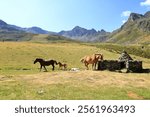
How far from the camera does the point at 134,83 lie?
32.9 m

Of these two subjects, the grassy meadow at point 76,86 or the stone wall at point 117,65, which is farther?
the stone wall at point 117,65

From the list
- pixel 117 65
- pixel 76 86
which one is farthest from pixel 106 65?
pixel 76 86

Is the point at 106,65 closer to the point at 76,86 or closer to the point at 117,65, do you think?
the point at 117,65

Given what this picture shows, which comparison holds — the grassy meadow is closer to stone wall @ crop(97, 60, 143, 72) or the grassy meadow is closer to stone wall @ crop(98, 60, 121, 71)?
stone wall @ crop(97, 60, 143, 72)

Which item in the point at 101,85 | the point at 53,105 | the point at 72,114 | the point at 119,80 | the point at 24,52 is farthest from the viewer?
the point at 24,52

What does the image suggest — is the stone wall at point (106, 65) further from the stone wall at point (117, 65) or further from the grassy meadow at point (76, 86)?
the grassy meadow at point (76, 86)

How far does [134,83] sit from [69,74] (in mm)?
6789

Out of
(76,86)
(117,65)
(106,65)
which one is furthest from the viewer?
(117,65)

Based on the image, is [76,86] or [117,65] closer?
[76,86]

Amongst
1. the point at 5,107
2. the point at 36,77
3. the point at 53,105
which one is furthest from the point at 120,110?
the point at 36,77

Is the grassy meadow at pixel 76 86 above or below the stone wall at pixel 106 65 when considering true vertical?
below

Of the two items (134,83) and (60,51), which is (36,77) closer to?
(134,83)

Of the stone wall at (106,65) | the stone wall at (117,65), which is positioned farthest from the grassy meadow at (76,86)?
the stone wall at (106,65)

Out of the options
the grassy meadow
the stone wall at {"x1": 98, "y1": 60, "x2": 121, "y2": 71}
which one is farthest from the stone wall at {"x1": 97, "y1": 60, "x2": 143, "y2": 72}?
the grassy meadow
